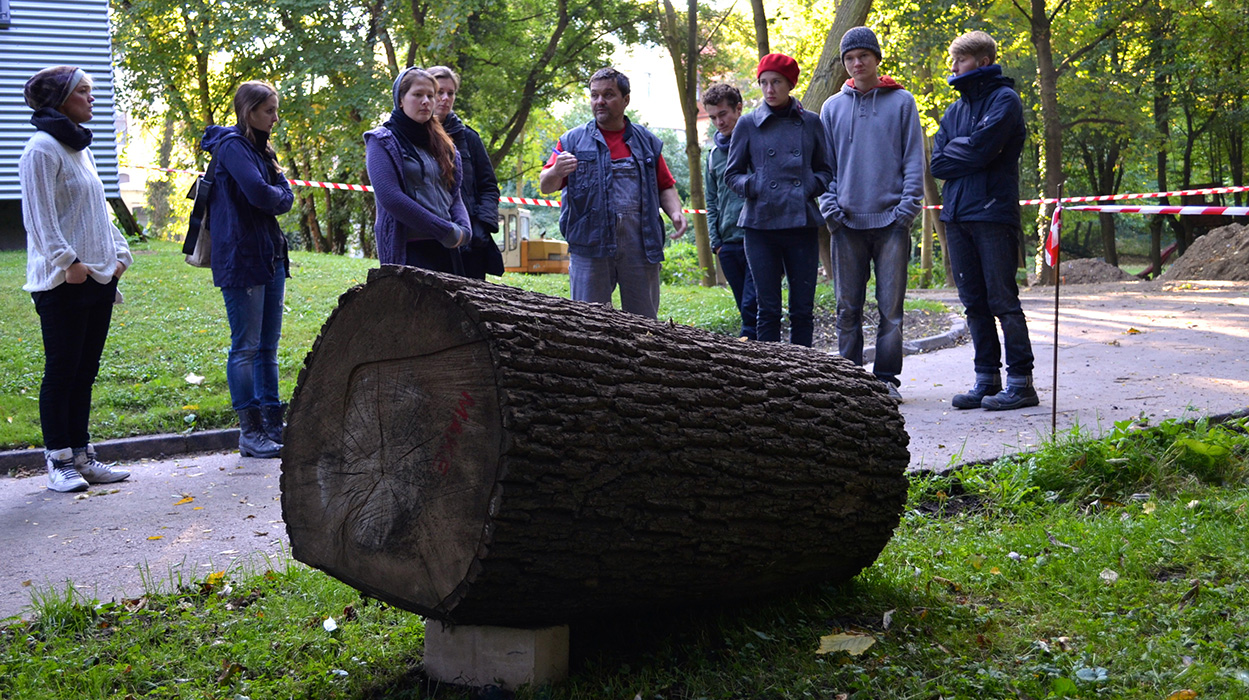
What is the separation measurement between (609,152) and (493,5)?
622 inches

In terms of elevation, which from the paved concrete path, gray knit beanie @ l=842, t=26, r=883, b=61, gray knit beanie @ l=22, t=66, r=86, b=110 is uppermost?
gray knit beanie @ l=842, t=26, r=883, b=61

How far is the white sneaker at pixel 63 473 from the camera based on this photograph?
5699mm

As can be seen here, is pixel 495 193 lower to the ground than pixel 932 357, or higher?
higher

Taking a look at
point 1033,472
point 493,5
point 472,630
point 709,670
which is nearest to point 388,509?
point 472,630

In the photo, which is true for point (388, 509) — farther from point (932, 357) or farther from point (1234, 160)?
point (1234, 160)

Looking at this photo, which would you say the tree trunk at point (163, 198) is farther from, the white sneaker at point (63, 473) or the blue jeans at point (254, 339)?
the white sneaker at point (63, 473)

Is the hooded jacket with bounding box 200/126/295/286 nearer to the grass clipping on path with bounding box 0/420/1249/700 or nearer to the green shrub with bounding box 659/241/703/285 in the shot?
the grass clipping on path with bounding box 0/420/1249/700

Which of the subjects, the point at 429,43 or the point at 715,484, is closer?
the point at 715,484

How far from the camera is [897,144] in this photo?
6.78 metres

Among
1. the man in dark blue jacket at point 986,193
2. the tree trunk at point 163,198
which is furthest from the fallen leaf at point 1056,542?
the tree trunk at point 163,198

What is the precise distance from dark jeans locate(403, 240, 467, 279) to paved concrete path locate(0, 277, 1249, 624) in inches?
57.9

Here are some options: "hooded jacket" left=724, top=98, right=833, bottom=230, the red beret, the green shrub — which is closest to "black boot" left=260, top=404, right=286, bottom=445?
"hooded jacket" left=724, top=98, right=833, bottom=230

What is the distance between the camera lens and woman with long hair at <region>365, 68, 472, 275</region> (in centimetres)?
554

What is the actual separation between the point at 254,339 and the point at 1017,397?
188 inches
